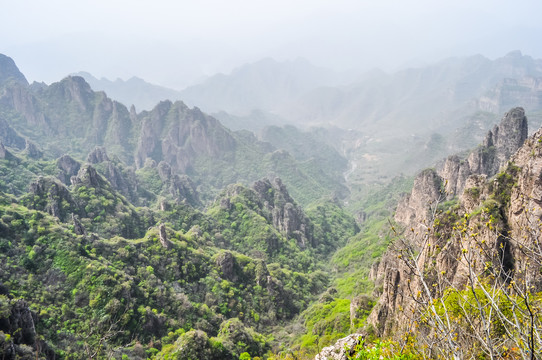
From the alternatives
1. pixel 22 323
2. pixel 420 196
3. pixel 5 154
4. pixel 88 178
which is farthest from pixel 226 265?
pixel 5 154

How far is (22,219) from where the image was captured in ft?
179

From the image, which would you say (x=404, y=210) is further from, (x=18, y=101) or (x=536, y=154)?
(x=18, y=101)

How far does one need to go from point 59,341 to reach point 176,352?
1652cm

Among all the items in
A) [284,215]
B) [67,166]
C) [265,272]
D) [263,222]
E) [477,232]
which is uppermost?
[67,166]

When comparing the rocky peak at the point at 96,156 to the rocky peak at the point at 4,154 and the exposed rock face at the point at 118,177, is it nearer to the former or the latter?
the exposed rock face at the point at 118,177

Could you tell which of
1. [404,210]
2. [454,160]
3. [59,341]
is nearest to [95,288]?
[59,341]

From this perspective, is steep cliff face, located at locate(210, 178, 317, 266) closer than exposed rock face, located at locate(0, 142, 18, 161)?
Yes

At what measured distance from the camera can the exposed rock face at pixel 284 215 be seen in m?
109

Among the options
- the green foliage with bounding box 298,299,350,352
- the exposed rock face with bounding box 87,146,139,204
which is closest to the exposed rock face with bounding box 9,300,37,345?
the green foliage with bounding box 298,299,350,352

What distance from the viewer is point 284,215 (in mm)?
111375

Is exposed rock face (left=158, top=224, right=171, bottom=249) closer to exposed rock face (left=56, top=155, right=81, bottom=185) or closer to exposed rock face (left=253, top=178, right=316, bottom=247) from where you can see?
exposed rock face (left=253, top=178, right=316, bottom=247)

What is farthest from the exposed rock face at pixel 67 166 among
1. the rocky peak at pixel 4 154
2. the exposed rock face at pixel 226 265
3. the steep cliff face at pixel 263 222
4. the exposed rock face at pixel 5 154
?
the exposed rock face at pixel 226 265

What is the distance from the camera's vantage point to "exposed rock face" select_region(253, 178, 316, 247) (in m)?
109

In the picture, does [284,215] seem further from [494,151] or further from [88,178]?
[494,151]
